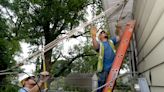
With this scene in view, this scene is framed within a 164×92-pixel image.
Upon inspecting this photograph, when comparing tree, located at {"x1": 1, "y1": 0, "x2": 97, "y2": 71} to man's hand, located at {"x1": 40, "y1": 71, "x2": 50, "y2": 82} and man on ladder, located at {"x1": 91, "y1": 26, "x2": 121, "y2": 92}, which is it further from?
man's hand, located at {"x1": 40, "y1": 71, "x2": 50, "y2": 82}

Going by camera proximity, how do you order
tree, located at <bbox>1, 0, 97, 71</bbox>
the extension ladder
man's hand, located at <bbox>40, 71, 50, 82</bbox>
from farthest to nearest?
1. tree, located at <bbox>1, 0, 97, 71</bbox>
2. the extension ladder
3. man's hand, located at <bbox>40, 71, 50, 82</bbox>

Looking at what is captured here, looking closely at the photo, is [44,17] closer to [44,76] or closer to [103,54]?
[103,54]

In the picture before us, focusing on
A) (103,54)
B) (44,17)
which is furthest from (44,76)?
(44,17)

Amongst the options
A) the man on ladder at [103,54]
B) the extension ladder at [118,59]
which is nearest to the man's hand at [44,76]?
the extension ladder at [118,59]

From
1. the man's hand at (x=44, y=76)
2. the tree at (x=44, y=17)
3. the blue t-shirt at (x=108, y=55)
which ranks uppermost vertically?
the tree at (x=44, y=17)

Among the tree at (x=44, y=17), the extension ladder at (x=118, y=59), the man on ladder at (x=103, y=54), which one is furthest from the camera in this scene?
the tree at (x=44, y=17)

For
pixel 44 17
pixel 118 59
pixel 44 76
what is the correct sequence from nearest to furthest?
pixel 44 76, pixel 118 59, pixel 44 17

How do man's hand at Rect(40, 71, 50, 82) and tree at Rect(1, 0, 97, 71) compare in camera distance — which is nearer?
man's hand at Rect(40, 71, 50, 82)

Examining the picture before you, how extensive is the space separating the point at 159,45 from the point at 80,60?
16915mm

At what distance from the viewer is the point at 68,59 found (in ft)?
59.8

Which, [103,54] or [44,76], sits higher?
[103,54]

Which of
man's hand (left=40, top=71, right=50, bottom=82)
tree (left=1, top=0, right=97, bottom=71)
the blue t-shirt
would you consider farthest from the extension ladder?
tree (left=1, top=0, right=97, bottom=71)

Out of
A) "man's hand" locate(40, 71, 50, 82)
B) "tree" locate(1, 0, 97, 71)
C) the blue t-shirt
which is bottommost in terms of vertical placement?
"man's hand" locate(40, 71, 50, 82)

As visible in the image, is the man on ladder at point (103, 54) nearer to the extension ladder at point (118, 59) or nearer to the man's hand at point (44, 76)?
the extension ladder at point (118, 59)
